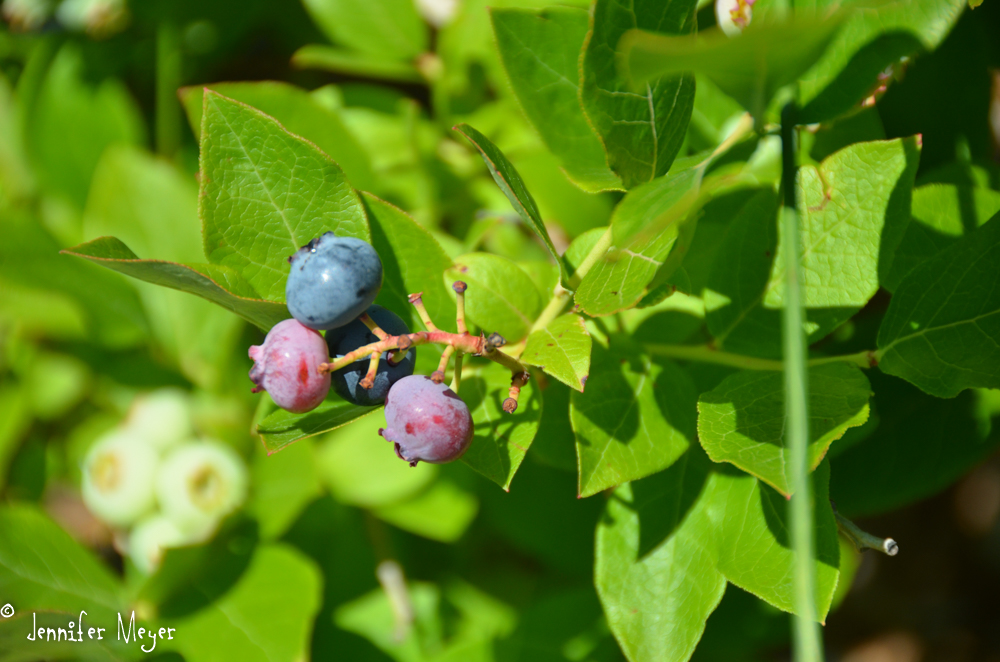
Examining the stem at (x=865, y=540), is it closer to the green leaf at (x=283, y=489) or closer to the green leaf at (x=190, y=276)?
the green leaf at (x=190, y=276)

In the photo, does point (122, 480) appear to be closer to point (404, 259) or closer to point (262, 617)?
point (262, 617)

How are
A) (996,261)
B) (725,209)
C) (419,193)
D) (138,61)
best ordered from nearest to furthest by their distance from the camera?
(996,261) → (725,209) → (419,193) → (138,61)

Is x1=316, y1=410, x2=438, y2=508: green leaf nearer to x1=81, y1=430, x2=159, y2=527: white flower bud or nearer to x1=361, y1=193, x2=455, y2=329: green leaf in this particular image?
x1=81, y1=430, x2=159, y2=527: white flower bud

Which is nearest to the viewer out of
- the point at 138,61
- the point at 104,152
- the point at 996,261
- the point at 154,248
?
the point at 996,261

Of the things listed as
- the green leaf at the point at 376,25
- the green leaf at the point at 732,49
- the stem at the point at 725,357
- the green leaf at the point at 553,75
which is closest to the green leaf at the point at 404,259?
the green leaf at the point at 553,75

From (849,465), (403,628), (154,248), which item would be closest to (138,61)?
(154,248)

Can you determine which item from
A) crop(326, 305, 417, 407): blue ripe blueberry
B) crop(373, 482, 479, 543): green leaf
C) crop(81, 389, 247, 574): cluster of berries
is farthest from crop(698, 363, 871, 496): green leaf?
crop(81, 389, 247, 574): cluster of berries

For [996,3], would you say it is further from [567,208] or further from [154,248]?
[154,248]
